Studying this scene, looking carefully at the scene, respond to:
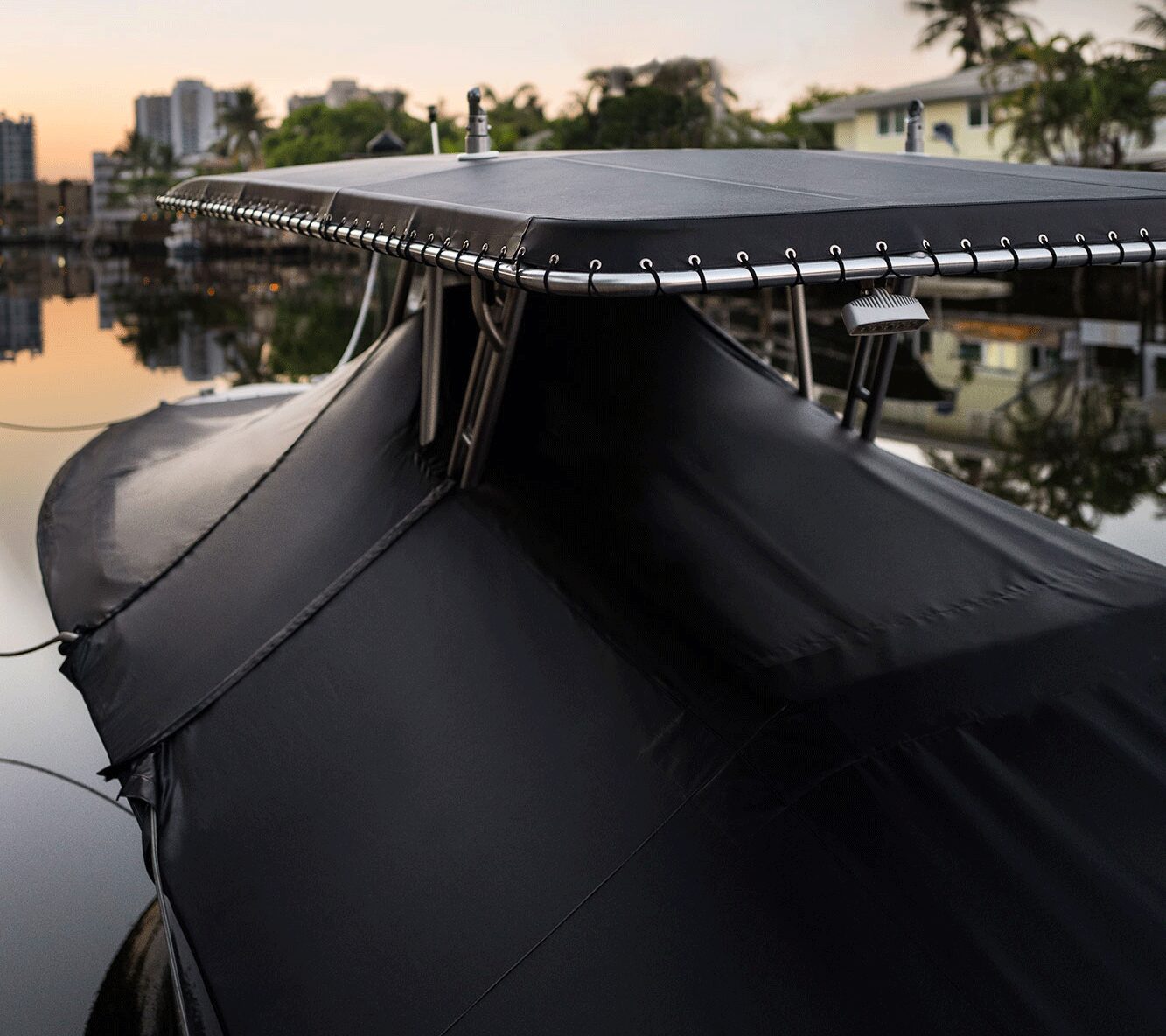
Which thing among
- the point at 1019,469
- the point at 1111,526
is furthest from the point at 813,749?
the point at 1019,469

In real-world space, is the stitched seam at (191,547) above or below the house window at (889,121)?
below

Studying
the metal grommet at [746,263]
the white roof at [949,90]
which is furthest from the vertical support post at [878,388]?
the white roof at [949,90]

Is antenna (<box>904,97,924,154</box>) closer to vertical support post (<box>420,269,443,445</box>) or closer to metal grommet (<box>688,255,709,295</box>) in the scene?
vertical support post (<box>420,269,443,445</box>)

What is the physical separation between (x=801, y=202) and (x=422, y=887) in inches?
61.9

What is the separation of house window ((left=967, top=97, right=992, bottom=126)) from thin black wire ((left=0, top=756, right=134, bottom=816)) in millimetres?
34167

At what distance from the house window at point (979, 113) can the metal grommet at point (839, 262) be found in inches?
1378

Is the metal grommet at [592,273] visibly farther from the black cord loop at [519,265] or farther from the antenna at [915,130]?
the antenna at [915,130]

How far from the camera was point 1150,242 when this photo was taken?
2.49m

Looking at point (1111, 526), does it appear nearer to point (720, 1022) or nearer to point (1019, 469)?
point (1019, 469)

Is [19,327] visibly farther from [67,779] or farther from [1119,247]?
[1119,247]

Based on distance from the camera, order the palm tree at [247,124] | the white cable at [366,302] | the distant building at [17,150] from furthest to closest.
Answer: the distant building at [17,150], the palm tree at [247,124], the white cable at [366,302]

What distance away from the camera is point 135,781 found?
11.1 ft

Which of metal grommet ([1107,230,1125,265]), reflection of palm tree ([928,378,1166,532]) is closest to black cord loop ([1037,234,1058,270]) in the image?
metal grommet ([1107,230,1125,265])

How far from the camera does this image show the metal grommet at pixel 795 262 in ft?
6.83
